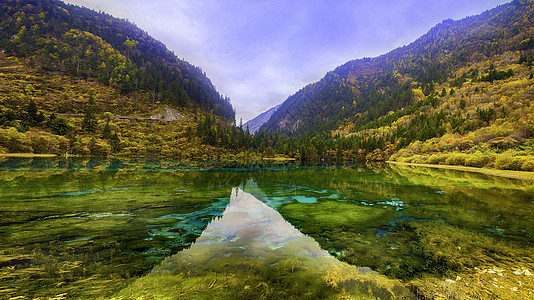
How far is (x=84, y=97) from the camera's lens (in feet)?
301

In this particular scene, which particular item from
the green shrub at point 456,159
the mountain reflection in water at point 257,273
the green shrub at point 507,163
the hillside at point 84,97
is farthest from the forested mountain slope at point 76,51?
the green shrub at point 507,163

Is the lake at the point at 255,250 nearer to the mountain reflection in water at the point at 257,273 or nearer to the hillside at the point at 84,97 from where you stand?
the mountain reflection in water at the point at 257,273

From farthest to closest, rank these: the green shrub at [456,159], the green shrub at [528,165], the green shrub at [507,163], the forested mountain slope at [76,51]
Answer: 1. the forested mountain slope at [76,51]
2. the green shrub at [456,159]
3. the green shrub at [507,163]
4. the green shrub at [528,165]

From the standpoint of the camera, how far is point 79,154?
63.7 metres

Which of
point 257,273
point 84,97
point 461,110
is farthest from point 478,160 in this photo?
point 84,97

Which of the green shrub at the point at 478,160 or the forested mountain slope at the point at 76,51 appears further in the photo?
the forested mountain slope at the point at 76,51

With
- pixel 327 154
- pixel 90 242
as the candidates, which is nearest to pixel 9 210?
pixel 90 242

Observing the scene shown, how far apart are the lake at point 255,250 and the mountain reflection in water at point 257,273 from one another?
0.03 meters

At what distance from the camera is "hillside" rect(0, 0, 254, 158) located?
209ft

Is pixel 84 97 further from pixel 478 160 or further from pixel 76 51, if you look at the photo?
pixel 478 160

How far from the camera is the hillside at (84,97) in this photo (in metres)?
63.7

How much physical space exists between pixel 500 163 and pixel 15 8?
9729 inches

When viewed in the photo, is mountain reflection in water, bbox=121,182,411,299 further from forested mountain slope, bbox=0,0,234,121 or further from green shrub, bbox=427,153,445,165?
forested mountain slope, bbox=0,0,234,121

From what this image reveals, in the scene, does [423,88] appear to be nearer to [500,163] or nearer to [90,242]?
[500,163]
